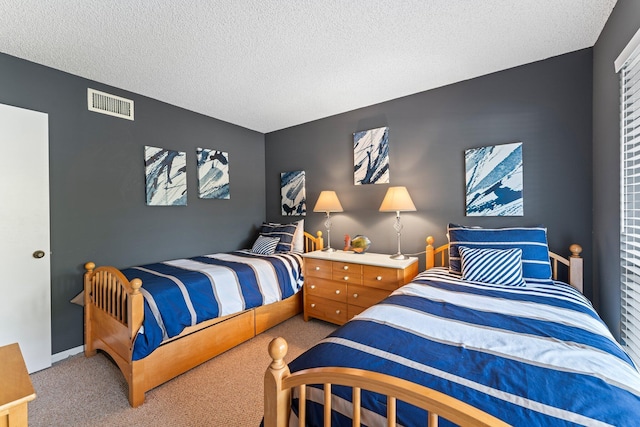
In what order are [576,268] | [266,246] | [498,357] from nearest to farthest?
[498,357] < [576,268] < [266,246]

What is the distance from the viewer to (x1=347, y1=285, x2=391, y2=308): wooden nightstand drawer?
8.44ft

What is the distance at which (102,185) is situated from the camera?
2.67 metres

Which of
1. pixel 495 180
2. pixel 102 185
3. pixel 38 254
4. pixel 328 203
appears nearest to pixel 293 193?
pixel 328 203

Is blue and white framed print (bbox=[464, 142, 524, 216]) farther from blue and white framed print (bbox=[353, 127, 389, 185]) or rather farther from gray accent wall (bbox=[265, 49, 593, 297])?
blue and white framed print (bbox=[353, 127, 389, 185])

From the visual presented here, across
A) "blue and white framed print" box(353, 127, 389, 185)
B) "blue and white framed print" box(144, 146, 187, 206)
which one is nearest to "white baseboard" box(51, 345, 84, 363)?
"blue and white framed print" box(144, 146, 187, 206)

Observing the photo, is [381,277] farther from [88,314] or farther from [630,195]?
[88,314]

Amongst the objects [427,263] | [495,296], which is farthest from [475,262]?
[427,263]

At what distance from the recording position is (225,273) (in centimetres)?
252

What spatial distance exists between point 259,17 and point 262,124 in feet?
7.08

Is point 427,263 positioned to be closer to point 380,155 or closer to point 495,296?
point 495,296

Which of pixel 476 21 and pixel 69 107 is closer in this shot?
pixel 476 21

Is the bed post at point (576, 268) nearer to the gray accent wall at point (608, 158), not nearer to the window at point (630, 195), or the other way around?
the gray accent wall at point (608, 158)

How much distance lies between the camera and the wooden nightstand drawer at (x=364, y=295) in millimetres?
2572

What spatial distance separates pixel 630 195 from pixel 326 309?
2.46 metres
